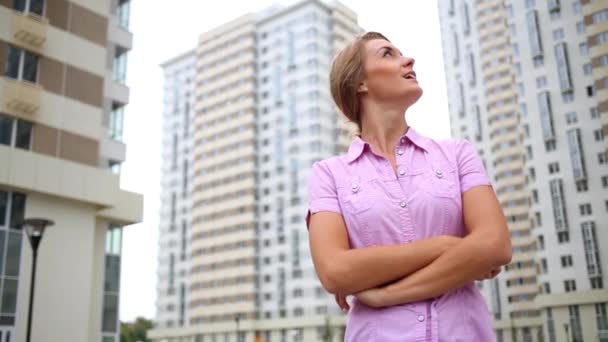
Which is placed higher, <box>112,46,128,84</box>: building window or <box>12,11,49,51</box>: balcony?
<box>112,46,128,84</box>: building window

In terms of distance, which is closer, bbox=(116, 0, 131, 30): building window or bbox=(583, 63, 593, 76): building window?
bbox=(116, 0, 131, 30): building window

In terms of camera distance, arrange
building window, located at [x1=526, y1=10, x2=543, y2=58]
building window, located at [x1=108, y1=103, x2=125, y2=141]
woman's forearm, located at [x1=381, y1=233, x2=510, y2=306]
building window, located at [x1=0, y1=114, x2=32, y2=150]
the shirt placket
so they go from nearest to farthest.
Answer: woman's forearm, located at [x1=381, y1=233, x2=510, y2=306] < the shirt placket < building window, located at [x1=0, y1=114, x2=32, y2=150] < building window, located at [x1=108, y1=103, x2=125, y2=141] < building window, located at [x1=526, y1=10, x2=543, y2=58]

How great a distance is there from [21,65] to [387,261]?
17.8 m

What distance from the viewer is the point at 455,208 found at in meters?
1.67

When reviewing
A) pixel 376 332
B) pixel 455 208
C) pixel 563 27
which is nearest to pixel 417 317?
pixel 376 332

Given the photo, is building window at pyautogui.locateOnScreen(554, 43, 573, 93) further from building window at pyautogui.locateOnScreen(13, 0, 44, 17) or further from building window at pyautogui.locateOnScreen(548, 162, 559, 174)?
building window at pyautogui.locateOnScreen(13, 0, 44, 17)

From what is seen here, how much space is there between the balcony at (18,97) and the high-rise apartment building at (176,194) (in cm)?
5140

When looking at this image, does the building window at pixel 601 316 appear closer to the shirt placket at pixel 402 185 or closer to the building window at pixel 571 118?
the building window at pixel 571 118

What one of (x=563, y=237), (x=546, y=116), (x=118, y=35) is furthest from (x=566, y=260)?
(x=118, y=35)

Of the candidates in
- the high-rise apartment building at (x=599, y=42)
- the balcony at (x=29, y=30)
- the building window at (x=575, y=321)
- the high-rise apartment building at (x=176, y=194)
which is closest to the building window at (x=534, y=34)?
the high-rise apartment building at (x=599, y=42)

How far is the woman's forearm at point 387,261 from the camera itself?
1553mm

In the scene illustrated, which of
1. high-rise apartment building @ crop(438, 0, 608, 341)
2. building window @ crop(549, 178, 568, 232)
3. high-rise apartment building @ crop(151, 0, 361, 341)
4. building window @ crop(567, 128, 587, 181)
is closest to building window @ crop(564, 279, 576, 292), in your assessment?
high-rise apartment building @ crop(438, 0, 608, 341)

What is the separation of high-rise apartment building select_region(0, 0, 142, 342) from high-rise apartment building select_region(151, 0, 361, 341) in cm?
3233

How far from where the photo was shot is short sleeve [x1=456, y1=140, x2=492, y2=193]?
67.3 inches
